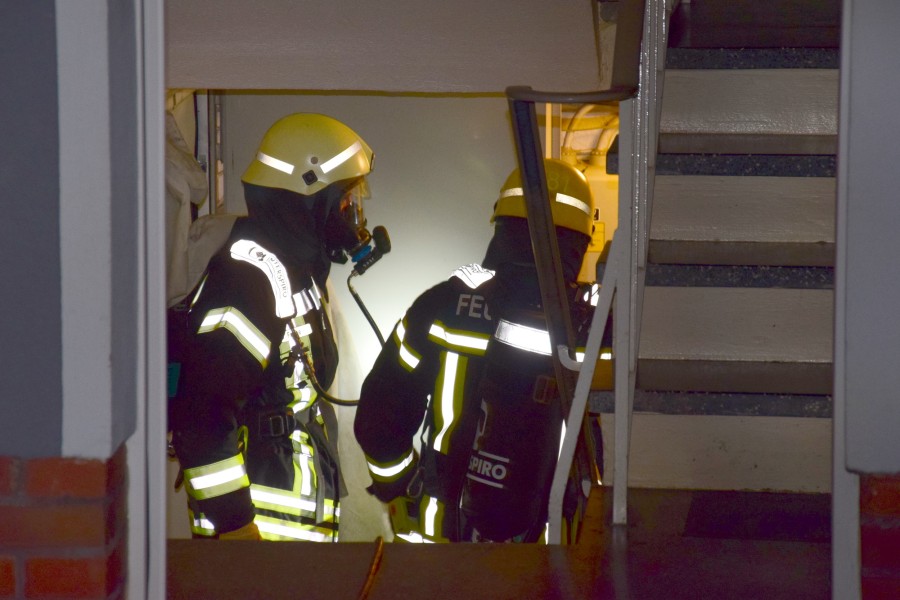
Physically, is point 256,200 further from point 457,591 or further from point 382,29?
point 457,591

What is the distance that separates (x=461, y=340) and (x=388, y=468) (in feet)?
2.24

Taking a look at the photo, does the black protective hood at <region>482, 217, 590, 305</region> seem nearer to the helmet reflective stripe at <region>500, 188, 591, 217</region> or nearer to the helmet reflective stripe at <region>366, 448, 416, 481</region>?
the helmet reflective stripe at <region>500, 188, 591, 217</region>

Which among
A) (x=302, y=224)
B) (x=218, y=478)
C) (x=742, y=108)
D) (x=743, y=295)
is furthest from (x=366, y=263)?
(x=743, y=295)

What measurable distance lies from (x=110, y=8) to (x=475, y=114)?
2.59 m

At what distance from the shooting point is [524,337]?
3.05 metres

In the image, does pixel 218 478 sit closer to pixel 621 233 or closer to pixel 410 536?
pixel 410 536

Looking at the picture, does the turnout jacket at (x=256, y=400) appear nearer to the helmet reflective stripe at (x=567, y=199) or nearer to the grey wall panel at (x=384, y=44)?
the grey wall panel at (x=384, y=44)

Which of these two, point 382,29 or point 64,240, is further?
point 382,29

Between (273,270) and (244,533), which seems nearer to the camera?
(244,533)

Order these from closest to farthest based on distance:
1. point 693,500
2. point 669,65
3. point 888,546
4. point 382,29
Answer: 1. point 888,546
2. point 693,500
3. point 669,65
4. point 382,29

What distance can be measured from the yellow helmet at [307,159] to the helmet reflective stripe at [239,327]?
2.18 feet

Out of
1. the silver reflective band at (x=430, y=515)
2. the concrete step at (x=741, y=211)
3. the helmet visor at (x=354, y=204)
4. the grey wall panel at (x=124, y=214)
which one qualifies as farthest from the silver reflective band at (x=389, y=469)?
the grey wall panel at (x=124, y=214)

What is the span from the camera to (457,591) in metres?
2.01

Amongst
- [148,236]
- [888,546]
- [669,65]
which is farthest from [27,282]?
[669,65]
